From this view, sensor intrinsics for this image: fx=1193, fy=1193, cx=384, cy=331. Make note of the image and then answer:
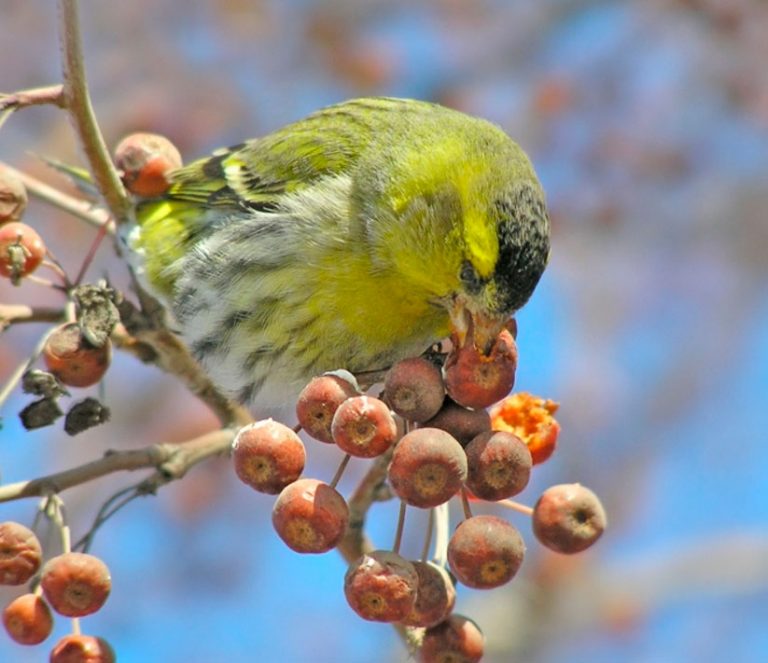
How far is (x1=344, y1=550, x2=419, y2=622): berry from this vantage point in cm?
248

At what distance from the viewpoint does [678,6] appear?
598 centimetres

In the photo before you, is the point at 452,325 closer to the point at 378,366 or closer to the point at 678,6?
the point at 378,366

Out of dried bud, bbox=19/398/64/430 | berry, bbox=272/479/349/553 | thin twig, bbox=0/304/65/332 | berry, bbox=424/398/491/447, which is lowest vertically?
dried bud, bbox=19/398/64/430

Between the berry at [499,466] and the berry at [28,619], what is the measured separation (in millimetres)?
1027

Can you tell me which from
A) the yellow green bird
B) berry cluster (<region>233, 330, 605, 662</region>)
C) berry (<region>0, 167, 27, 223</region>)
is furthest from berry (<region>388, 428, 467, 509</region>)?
berry (<region>0, 167, 27, 223</region>)

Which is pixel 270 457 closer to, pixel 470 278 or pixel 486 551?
pixel 486 551

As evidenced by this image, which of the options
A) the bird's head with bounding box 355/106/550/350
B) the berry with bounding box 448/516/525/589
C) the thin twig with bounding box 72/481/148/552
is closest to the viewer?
the berry with bounding box 448/516/525/589

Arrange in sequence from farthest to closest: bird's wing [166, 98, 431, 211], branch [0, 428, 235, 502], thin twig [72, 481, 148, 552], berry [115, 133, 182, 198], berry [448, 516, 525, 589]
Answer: bird's wing [166, 98, 431, 211], berry [115, 133, 182, 198], thin twig [72, 481, 148, 552], branch [0, 428, 235, 502], berry [448, 516, 525, 589]

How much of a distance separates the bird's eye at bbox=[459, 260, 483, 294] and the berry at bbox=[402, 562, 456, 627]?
86cm

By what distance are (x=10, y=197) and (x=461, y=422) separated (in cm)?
143

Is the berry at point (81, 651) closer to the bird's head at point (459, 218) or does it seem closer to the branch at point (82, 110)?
the bird's head at point (459, 218)

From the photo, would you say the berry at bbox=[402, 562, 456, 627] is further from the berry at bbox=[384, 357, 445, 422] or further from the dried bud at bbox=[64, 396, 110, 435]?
the dried bud at bbox=[64, 396, 110, 435]

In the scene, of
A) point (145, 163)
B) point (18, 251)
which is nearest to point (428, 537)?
point (18, 251)

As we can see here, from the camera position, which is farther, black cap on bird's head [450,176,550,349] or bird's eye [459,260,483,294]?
bird's eye [459,260,483,294]
